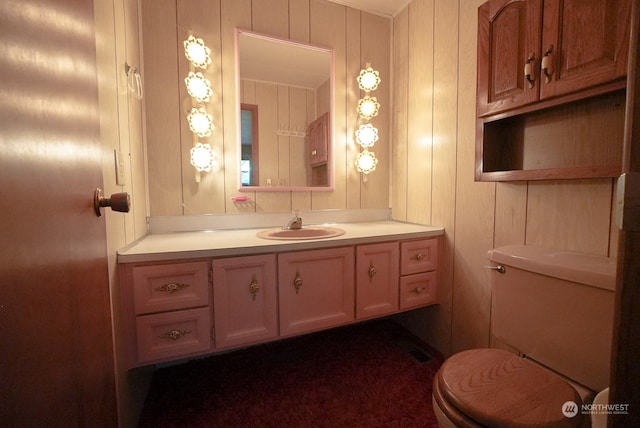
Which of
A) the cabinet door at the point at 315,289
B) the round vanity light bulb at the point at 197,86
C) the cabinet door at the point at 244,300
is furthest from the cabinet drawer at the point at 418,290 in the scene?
the round vanity light bulb at the point at 197,86

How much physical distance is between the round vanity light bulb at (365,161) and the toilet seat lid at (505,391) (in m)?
1.28

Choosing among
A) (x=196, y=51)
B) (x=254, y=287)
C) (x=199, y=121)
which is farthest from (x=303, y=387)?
(x=196, y=51)

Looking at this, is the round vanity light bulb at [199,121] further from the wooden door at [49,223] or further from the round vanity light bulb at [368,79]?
the round vanity light bulb at [368,79]

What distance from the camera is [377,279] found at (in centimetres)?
143


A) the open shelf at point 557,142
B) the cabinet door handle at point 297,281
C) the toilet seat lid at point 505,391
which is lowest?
the toilet seat lid at point 505,391

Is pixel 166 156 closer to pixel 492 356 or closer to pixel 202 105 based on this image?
pixel 202 105

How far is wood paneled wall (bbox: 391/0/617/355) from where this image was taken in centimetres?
105

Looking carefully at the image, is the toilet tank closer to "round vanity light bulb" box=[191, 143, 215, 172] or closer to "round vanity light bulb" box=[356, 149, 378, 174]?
"round vanity light bulb" box=[356, 149, 378, 174]

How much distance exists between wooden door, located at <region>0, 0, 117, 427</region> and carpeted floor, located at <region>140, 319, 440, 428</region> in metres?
0.73

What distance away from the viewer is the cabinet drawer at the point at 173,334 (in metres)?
1.03

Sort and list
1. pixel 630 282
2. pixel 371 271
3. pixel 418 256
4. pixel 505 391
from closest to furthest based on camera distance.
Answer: pixel 630 282 → pixel 505 391 → pixel 371 271 → pixel 418 256

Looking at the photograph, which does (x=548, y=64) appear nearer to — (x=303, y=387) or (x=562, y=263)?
(x=562, y=263)

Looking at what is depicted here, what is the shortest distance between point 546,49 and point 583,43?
0.34 ft

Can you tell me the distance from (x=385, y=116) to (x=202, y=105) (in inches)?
49.4
